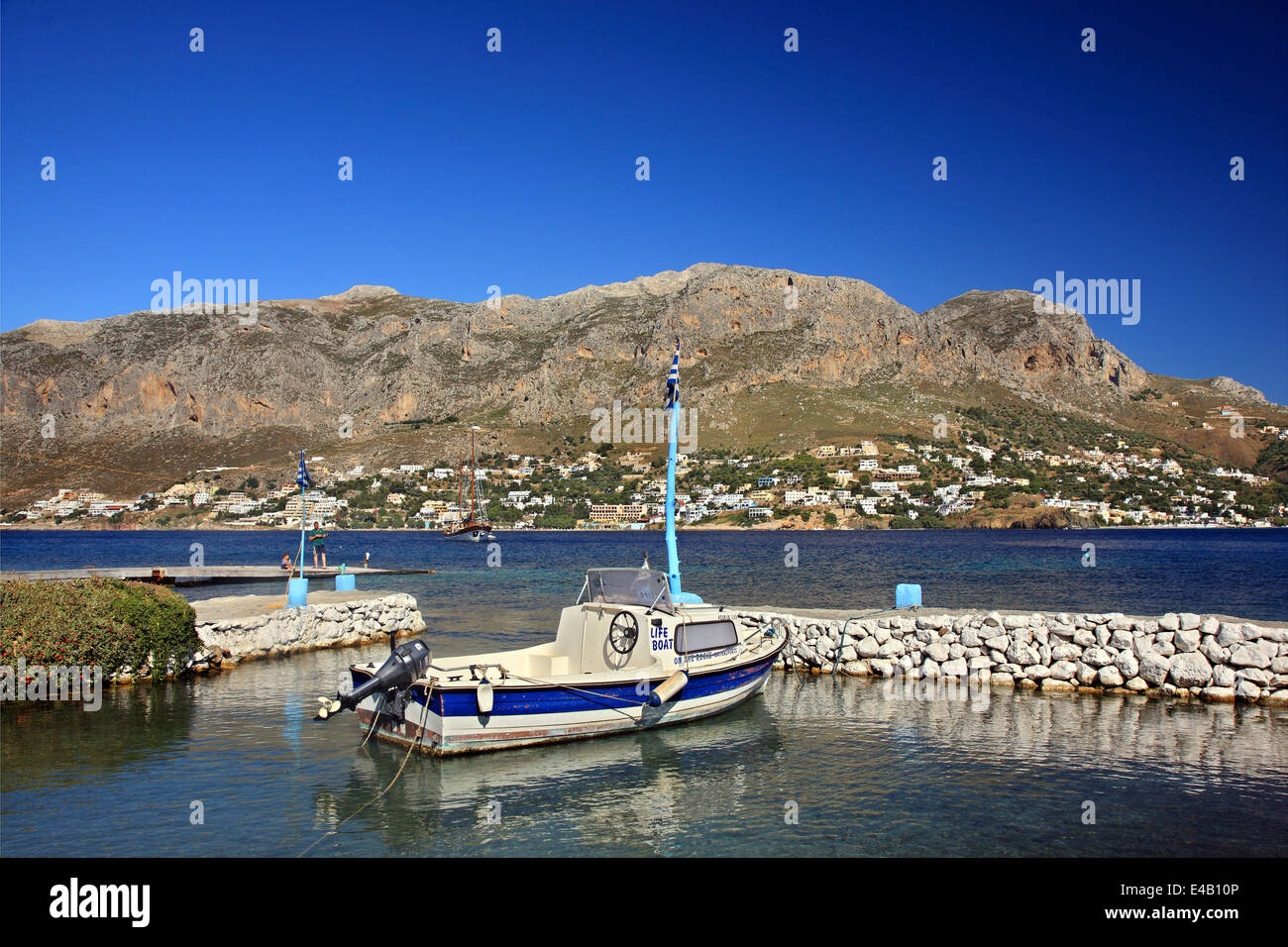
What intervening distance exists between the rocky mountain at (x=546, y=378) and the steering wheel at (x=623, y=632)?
379 feet

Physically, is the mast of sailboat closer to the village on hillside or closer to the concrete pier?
the village on hillside

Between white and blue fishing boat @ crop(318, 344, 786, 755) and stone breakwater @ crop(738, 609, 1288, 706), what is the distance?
273cm

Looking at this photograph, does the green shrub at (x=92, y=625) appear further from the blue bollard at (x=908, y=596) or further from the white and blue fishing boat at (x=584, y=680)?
the blue bollard at (x=908, y=596)

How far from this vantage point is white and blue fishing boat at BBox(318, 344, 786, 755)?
12.2 m

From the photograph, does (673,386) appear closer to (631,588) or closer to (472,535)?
(631,588)

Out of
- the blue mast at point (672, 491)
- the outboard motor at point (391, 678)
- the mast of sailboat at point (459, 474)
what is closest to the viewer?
the outboard motor at point (391, 678)

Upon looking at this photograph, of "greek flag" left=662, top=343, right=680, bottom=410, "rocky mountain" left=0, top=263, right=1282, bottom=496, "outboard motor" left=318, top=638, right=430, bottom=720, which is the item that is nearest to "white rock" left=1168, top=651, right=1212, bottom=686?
"greek flag" left=662, top=343, right=680, bottom=410

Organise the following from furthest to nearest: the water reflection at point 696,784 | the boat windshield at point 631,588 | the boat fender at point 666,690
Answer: the boat windshield at point 631,588, the boat fender at point 666,690, the water reflection at point 696,784

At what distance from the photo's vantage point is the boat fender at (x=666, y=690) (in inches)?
531

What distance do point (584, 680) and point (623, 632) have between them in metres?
1.69

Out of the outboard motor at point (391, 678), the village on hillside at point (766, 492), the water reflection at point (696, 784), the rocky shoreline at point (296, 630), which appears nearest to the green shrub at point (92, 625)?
the rocky shoreline at point (296, 630)

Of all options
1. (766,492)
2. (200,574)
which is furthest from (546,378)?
(200,574)
